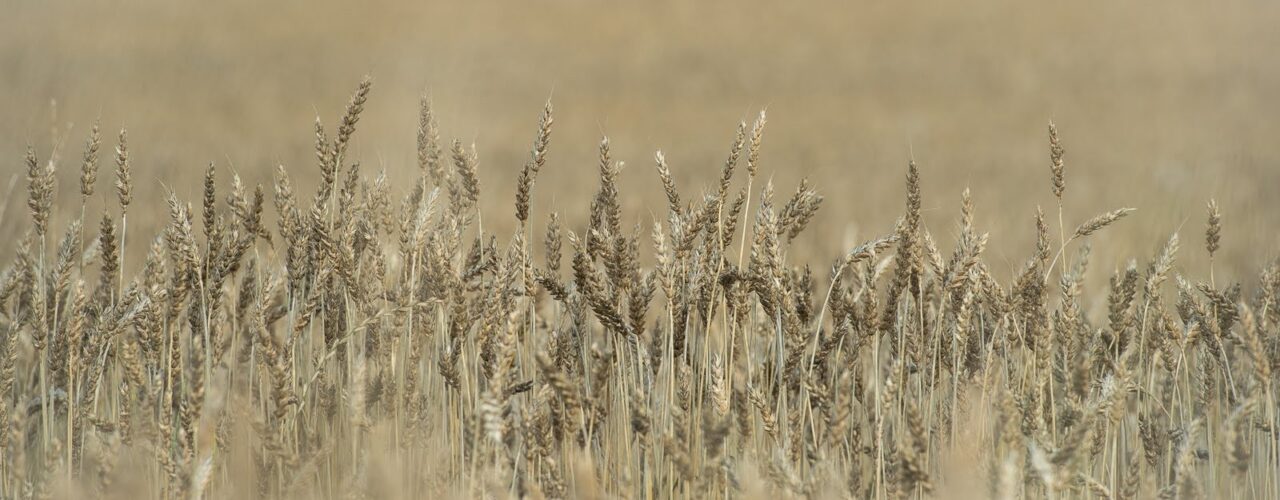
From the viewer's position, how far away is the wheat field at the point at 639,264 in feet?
6.11

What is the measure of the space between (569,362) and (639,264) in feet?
0.91

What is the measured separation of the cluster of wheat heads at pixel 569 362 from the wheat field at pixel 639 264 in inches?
0.6

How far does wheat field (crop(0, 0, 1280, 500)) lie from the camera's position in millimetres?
1862

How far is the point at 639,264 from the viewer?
7.52 ft

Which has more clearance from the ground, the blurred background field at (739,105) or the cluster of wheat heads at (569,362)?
the blurred background field at (739,105)

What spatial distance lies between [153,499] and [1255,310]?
2353mm

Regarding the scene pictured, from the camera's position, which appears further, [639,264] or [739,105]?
[739,105]

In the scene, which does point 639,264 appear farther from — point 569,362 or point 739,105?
point 739,105

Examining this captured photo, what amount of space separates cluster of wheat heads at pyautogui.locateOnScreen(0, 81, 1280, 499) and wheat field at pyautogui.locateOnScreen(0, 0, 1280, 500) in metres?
0.01

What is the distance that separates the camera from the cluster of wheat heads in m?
1.71

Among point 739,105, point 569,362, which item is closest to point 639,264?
point 569,362

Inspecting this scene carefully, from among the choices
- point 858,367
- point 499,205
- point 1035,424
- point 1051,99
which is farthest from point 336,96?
point 1035,424

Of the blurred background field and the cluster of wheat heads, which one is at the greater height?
the blurred background field

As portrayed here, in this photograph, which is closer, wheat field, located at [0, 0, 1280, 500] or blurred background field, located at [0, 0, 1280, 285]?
wheat field, located at [0, 0, 1280, 500]
